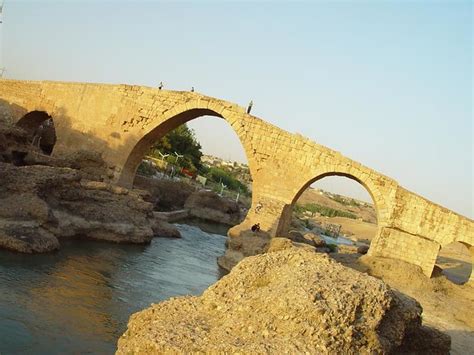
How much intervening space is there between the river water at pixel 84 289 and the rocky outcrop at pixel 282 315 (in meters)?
1.74

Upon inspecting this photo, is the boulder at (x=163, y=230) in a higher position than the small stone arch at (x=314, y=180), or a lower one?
lower

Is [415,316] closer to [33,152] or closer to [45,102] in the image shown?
[33,152]

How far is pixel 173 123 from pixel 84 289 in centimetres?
1015

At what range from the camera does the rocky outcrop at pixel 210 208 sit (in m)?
21.3

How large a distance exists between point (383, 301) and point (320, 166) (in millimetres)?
10358

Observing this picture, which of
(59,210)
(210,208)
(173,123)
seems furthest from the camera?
(210,208)

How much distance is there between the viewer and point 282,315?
3.16 m

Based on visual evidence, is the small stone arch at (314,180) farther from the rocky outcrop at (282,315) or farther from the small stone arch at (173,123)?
the rocky outcrop at (282,315)

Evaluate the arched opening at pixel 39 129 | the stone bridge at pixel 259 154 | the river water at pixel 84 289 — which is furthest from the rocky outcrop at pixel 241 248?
the arched opening at pixel 39 129

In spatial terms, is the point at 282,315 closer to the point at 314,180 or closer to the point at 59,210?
the point at 59,210

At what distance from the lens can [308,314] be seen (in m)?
3.10

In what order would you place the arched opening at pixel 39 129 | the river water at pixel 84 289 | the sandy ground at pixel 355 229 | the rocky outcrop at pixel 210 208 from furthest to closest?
the sandy ground at pixel 355 229 < the rocky outcrop at pixel 210 208 < the arched opening at pixel 39 129 < the river water at pixel 84 289

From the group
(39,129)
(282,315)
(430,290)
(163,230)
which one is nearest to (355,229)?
(39,129)

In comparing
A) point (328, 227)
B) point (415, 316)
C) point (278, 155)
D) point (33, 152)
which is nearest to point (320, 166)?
point (278, 155)
